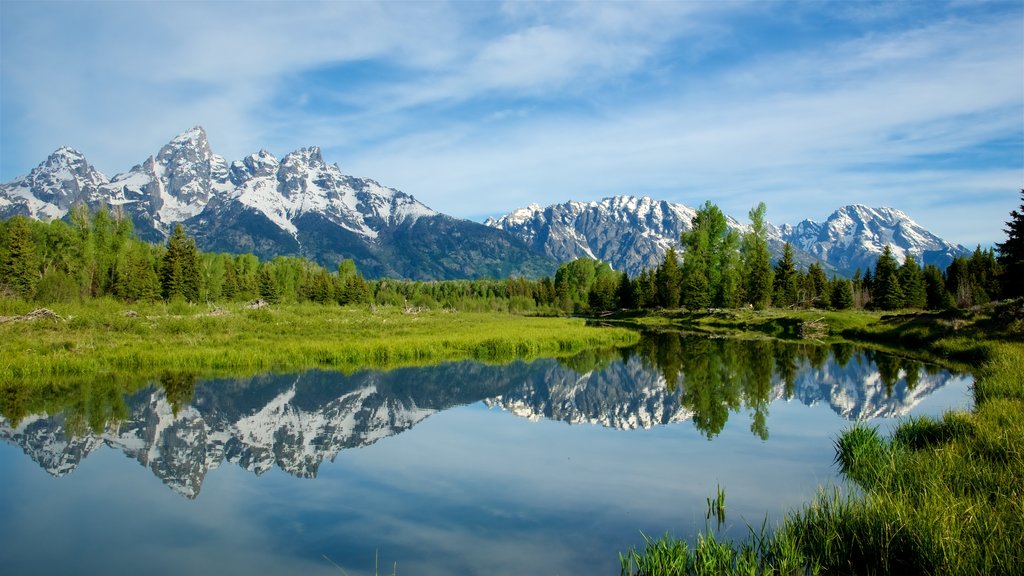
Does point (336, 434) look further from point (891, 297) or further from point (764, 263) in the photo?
point (891, 297)

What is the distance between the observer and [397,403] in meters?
25.8

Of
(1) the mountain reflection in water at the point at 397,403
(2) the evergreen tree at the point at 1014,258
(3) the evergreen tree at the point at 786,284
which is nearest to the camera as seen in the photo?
(1) the mountain reflection in water at the point at 397,403

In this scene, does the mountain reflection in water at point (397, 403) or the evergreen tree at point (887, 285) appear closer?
the mountain reflection in water at point (397, 403)

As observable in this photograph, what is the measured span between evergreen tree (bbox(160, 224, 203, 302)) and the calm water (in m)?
57.3

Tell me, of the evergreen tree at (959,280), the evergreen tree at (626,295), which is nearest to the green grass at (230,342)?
the evergreen tree at (959,280)

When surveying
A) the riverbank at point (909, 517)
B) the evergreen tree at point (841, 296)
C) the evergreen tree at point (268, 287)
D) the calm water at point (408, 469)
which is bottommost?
the calm water at point (408, 469)

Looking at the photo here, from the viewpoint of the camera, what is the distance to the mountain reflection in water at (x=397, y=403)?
711 inches

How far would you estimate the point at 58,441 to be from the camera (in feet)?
59.8

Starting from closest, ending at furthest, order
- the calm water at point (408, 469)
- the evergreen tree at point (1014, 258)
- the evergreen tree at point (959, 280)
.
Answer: the calm water at point (408, 469), the evergreen tree at point (1014, 258), the evergreen tree at point (959, 280)

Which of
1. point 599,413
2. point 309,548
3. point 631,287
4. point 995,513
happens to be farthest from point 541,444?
point 631,287

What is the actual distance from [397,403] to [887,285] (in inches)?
3250

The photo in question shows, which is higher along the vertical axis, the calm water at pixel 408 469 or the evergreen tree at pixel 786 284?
the evergreen tree at pixel 786 284

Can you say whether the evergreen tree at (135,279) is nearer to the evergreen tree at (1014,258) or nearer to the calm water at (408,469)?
→ the calm water at (408,469)

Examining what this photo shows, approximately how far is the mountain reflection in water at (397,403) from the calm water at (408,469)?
132mm
